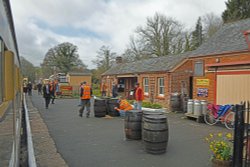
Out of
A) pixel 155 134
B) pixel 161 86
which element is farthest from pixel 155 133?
pixel 161 86

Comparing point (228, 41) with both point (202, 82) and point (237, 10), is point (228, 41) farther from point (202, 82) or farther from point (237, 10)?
point (237, 10)

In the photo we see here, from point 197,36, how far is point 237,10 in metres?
11.2

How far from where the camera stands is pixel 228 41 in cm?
1414

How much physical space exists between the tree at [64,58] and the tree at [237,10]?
40.7 m

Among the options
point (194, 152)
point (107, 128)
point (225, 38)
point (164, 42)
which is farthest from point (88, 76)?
point (194, 152)

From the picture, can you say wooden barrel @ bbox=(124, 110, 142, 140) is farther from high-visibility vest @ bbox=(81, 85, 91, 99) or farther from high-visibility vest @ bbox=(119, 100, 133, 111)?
high-visibility vest @ bbox=(81, 85, 91, 99)

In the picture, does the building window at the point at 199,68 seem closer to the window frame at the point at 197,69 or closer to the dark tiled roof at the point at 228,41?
the window frame at the point at 197,69

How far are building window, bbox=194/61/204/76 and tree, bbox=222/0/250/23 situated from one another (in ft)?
64.1

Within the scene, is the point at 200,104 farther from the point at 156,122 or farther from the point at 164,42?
the point at 164,42

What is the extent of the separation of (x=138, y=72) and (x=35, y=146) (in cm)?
1560

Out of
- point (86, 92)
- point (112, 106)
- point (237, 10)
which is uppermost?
point (237, 10)

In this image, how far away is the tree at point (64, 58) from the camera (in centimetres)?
6289

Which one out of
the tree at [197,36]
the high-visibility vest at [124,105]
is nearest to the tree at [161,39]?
the tree at [197,36]

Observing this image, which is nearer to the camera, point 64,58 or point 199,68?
point 199,68
